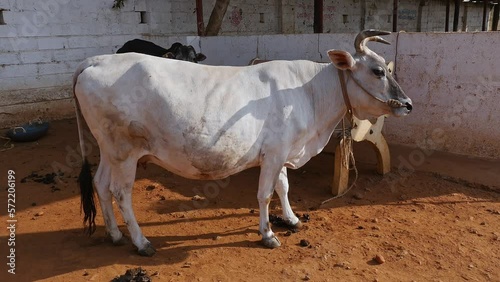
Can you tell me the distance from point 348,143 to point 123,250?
242 cm

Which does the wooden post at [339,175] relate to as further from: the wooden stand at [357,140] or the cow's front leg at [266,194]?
the cow's front leg at [266,194]

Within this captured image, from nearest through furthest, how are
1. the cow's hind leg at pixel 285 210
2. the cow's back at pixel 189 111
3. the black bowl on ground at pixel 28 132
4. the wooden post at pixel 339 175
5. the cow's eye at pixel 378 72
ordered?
the cow's back at pixel 189 111, the cow's eye at pixel 378 72, the cow's hind leg at pixel 285 210, the wooden post at pixel 339 175, the black bowl on ground at pixel 28 132

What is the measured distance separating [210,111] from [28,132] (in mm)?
4513

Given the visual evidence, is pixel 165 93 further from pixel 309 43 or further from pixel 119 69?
pixel 309 43

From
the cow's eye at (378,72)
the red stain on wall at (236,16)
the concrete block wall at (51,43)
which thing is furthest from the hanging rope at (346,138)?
the red stain on wall at (236,16)

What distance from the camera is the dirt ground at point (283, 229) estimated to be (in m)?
3.34

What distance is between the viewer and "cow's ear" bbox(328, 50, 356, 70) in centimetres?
356

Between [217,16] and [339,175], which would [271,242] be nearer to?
[339,175]

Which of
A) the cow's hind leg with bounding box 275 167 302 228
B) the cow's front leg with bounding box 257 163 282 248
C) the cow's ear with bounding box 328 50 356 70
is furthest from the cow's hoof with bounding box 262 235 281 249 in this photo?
the cow's ear with bounding box 328 50 356 70

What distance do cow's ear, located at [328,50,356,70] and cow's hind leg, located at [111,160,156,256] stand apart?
1842mm

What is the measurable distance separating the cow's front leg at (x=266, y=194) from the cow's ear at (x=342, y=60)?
99 cm

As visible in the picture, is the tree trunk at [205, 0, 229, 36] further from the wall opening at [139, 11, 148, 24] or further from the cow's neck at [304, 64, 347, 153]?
the cow's neck at [304, 64, 347, 153]

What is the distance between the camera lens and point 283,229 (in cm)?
412

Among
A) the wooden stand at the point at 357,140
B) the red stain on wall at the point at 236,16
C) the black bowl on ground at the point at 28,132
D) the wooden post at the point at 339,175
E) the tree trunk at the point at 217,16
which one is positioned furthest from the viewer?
the red stain on wall at the point at 236,16
